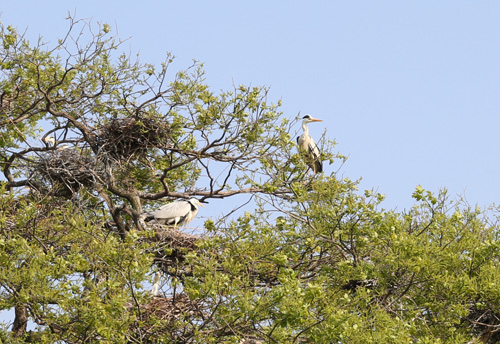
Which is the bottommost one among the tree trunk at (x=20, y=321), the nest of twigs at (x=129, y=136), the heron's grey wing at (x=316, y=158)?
the tree trunk at (x=20, y=321)

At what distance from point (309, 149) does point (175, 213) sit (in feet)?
11.2

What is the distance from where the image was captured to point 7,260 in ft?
32.9

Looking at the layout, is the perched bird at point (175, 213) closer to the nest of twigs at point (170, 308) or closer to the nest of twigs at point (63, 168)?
the nest of twigs at point (63, 168)

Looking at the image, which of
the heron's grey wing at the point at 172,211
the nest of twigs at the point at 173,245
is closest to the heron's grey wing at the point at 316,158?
the heron's grey wing at the point at 172,211

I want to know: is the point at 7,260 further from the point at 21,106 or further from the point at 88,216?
the point at 21,106

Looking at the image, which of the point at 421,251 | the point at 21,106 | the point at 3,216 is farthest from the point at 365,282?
the point at 21,106

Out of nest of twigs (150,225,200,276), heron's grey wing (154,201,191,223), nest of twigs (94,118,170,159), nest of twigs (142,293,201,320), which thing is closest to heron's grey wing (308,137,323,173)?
heron's grey wing (154,201,191,223)

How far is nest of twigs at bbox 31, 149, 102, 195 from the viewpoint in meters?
13.1

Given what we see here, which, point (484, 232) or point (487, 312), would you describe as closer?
point (487, 312)

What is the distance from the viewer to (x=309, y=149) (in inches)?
642

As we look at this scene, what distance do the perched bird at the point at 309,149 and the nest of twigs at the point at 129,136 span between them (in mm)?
2466

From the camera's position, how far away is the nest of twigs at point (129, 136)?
13.3m

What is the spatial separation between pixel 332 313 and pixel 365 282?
1851mm

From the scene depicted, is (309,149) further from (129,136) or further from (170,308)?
(170,308)
